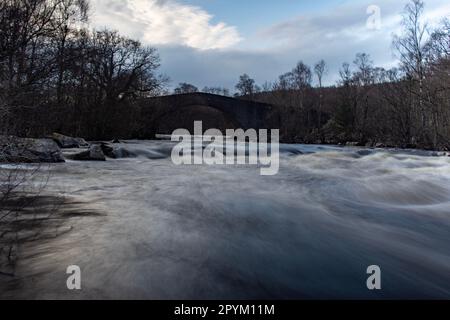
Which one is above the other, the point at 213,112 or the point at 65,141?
the point at 213,112

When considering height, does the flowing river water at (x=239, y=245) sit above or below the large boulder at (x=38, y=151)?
below

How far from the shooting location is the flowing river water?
3143mm

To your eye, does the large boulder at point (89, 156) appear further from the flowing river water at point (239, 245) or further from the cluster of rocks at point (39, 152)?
the flowing river water at point (239, 245)

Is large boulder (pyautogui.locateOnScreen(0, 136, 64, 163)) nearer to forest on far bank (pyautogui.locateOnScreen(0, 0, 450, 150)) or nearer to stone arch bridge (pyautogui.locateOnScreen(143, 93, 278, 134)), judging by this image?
forest on far bank (pyautogui.locateOnScreen(0, 0, 450, 150))

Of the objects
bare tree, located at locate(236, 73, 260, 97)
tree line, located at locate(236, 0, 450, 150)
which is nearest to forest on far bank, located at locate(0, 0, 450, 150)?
tree line, located at locate(236, 0, 450, 150)

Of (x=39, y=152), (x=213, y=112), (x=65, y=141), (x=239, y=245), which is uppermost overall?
(x=213, y=112)

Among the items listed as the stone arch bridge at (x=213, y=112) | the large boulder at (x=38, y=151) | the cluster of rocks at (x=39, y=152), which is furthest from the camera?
the stone arch bridge at (x=213, y=112)

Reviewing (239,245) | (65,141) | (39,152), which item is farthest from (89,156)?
(239,245)

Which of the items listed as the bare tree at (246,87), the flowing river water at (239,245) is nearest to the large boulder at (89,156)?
the flowing river water at (239,245)

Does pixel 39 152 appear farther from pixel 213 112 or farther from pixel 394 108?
pixel 213 112

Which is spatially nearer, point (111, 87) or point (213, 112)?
point (111, 87)

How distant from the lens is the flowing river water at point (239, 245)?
10.3ft

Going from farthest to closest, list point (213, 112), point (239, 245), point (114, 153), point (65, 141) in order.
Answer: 1. point (213, 112)
2. point (65, 141)
3. point (114, 153)
4. point (239, 245)

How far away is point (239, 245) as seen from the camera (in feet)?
14.0
